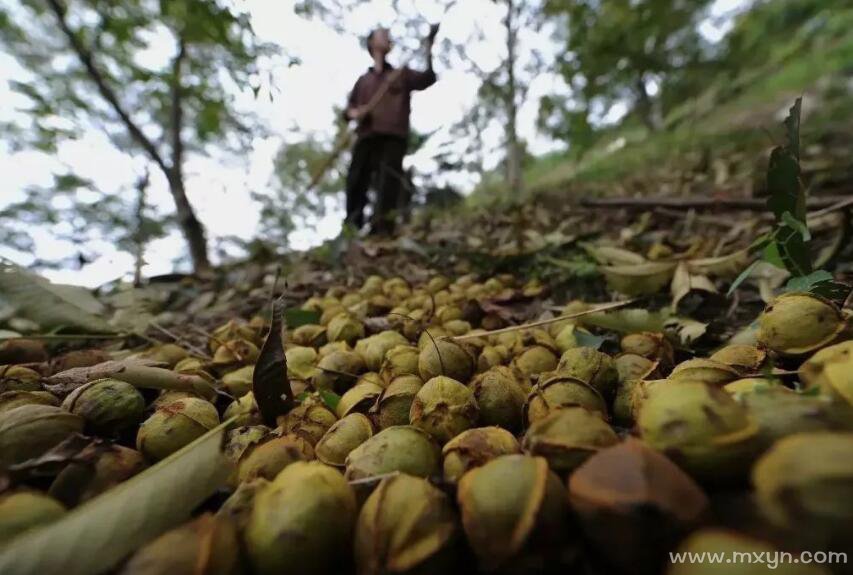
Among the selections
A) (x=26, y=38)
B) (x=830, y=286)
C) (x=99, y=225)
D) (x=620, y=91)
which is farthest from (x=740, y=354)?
(x=99, y=225)

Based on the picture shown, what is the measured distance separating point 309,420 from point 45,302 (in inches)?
56.5

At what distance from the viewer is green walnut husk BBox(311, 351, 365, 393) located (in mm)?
1688

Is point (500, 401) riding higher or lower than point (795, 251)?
lower

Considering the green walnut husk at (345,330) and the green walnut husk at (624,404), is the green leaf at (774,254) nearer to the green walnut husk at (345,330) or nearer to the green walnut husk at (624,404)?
the green walnut husk at (624,404)

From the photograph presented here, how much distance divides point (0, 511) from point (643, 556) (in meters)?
0.96

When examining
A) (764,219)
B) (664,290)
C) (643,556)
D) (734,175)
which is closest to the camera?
(643,556)

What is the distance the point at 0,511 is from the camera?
2.71 ft

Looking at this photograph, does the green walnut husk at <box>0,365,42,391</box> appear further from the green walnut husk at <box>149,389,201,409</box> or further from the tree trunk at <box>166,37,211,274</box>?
the tree trunk at <box>166,37,211,274</box>

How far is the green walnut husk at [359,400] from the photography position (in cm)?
141

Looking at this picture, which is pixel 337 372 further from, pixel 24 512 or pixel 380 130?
pixel 380 130

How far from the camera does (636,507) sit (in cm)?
67

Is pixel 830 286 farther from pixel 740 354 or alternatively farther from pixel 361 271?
pixel 361 271

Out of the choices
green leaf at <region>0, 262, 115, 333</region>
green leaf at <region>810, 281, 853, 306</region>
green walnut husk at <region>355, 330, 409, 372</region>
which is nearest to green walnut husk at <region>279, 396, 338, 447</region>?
green walnut husk at <region>355, 330, 409, 372</region>

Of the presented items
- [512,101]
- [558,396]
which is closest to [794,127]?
[558,396]
